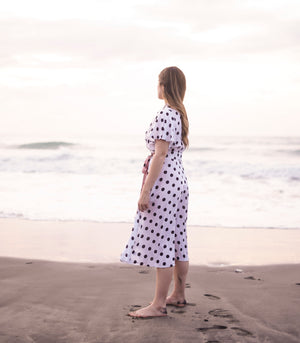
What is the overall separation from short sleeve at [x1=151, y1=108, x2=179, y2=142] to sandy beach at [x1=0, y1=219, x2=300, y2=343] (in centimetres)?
123

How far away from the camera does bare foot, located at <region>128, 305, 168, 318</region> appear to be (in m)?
3.22

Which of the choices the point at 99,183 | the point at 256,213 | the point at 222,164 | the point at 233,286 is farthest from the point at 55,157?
the point at 233,286

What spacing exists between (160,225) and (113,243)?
294 cm

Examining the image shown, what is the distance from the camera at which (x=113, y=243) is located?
6109 mm

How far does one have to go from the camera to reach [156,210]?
10.7 ft

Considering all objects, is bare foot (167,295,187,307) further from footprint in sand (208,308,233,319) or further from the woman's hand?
the woman's hand

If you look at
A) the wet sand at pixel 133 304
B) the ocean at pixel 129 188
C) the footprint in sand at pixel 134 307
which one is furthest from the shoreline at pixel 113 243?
the footprint in sand at pixel 134 307

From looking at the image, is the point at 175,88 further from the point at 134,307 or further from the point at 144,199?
the point at 134,307

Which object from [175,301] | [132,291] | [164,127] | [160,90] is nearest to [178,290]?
[175,301]

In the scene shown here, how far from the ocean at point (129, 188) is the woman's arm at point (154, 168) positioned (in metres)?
4.35

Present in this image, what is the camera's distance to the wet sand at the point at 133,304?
289 centimetres

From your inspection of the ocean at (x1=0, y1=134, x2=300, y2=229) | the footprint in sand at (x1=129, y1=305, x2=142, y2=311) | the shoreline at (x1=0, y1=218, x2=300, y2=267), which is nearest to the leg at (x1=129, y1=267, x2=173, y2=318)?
the footprint in sand at (x1=129, y1=305, x2=142, y2=311)

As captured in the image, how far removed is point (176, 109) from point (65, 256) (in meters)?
2.74

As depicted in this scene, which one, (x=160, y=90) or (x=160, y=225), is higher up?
(x=160, y=90)
